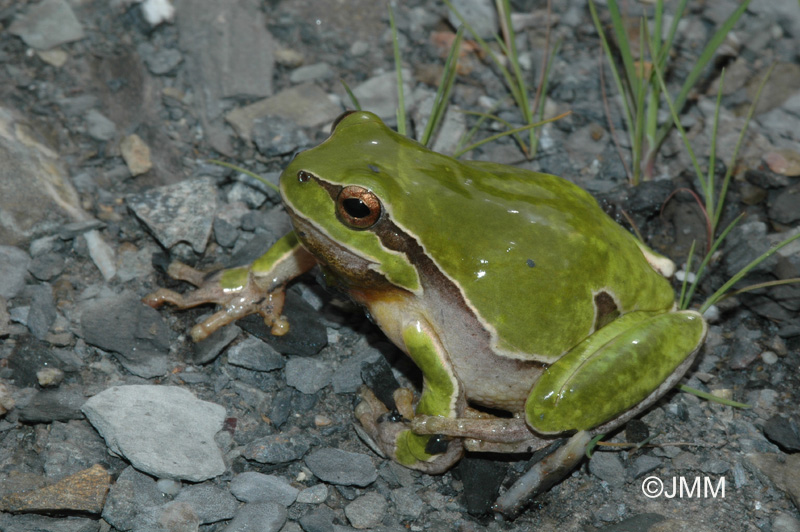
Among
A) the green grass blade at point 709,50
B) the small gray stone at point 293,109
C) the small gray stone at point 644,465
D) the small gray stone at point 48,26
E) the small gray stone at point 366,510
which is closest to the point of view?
the small gray stone at point 366,510

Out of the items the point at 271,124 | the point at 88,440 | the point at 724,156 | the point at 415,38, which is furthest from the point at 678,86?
the point at 88,440

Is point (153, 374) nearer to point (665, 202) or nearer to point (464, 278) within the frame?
point (464, 278)

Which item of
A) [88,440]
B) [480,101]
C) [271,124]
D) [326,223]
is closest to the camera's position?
[326,223]

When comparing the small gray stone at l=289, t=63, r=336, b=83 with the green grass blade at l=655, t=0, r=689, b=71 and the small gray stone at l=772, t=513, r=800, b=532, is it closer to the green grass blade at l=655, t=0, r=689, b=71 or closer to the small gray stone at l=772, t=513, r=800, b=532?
the green grass blade at l=655, t=0, r=689, b=71

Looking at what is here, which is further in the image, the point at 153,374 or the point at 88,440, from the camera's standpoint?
the point at 153,374

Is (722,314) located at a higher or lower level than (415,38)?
lower

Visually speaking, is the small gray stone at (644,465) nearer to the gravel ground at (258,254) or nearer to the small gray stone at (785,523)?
the gravel ground at (258,254)

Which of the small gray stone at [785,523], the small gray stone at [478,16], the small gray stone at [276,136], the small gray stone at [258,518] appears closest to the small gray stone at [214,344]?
the small gray stone at [258,518]
